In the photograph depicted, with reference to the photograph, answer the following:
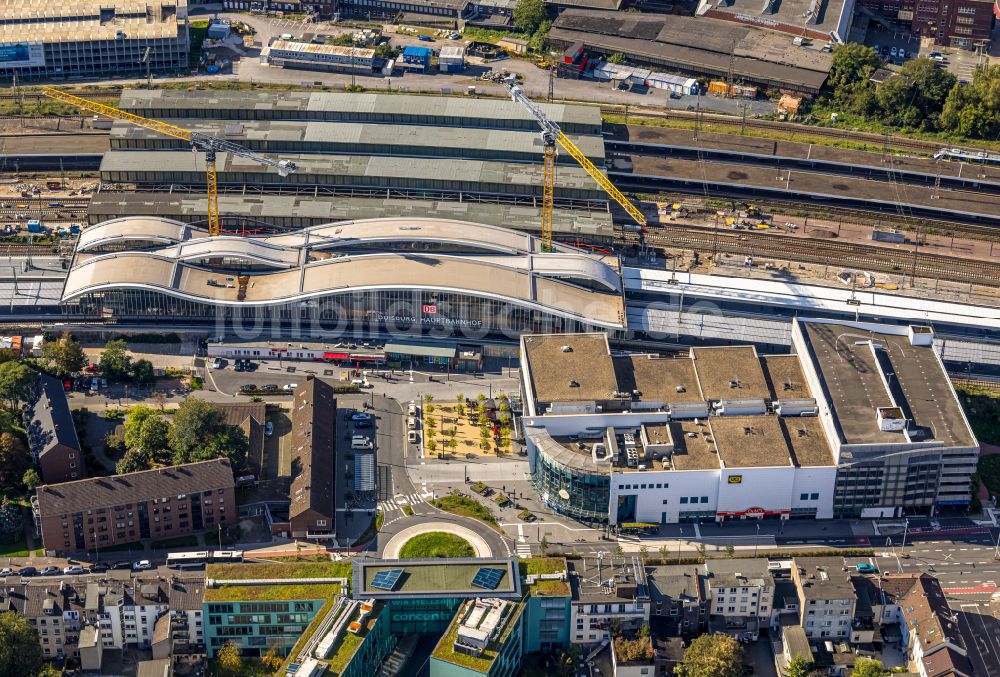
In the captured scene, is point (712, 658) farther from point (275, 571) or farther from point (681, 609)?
point (275, 571)

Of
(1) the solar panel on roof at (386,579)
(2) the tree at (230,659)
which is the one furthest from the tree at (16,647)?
(1) the solar panel on roof at (386,579)

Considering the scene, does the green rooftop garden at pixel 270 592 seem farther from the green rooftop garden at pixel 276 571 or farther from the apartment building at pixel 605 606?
the apartment building at pixel 605 606

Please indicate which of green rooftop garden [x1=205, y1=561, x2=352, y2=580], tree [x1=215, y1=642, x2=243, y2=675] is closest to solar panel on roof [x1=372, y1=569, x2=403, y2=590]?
green rooftop garden [x1=205, y1=561, x2=352, y2=580]

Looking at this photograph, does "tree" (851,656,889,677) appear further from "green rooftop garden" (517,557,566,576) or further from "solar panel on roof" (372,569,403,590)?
"solar panel on roof" (372,569,403,590)

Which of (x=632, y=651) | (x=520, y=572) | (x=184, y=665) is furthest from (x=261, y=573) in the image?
(x=632, y=651)

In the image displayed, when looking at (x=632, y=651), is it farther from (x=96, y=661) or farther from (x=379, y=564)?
(x=96, y=661)
